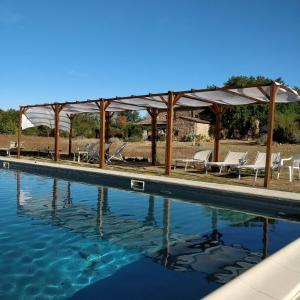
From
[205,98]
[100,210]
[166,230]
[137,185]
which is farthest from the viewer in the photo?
[205,98]

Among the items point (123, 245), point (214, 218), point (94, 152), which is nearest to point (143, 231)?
point (123, 245)

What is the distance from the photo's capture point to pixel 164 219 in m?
7.10

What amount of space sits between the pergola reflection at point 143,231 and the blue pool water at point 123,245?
15mm

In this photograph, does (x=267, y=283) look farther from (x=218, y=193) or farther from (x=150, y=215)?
(x=218, y=193)

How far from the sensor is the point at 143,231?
20.3 ft

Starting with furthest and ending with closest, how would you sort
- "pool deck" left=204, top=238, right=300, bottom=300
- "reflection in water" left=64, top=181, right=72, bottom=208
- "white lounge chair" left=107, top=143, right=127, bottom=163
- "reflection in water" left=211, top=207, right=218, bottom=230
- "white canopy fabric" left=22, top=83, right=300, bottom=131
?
"white lounge chair" left=107, top=143, right=127, bottom=163 < "white canopy fabric" left=22, top=83, right=300, bottom=131 < "reflection in water" left=64, top=181, right=72, bottom=208 < "reflection in water" left=211, top=207, right=218, bottom=230 < "pool deck" left=204, top=238, right=300, bottom=300

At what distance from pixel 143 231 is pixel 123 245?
0.89 metres

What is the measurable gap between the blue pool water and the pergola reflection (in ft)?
0.05

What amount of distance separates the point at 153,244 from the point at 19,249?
1849 mm

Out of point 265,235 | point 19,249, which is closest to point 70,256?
point 19,249

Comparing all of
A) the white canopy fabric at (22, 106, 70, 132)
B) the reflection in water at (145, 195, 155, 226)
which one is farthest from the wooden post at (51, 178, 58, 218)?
the white canopy fabric at (22, 106, 70, 132)

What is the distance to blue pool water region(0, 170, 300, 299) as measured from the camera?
3936mm

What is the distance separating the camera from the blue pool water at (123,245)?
394 cm

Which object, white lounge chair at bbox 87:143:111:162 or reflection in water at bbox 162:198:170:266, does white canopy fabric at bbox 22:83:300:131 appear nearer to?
white lounge chair at bbox 87:143:111:162
